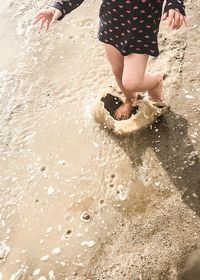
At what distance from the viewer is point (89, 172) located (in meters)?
2.53

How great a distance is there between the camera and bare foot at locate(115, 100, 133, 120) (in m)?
2.72

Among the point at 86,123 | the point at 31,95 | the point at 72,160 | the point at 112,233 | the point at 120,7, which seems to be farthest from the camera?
the point at 31,95

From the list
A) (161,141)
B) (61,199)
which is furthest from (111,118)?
(61,199)

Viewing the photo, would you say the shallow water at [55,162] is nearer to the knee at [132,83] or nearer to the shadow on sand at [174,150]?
the shadow on sand at [174,150]

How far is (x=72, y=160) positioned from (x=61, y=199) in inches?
12.1

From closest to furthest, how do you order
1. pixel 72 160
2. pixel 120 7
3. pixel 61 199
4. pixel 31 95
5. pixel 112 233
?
pixel 120 7 < pixel 112 233 < pixel 61 199 < pixel 72 160 < pixel 31 95

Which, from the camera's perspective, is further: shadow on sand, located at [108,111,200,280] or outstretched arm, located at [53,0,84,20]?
shadow on sand, located at [108,111,200,280]

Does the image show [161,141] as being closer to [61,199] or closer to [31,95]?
[61,199]

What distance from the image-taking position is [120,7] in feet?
6.79

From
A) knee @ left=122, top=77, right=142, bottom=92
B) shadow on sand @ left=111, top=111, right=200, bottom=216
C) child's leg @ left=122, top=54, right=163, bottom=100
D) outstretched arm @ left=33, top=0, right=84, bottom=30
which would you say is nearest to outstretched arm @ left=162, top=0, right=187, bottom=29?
child's leg @ left=122, top=54, right=163, bottom=100

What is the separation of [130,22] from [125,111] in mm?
775

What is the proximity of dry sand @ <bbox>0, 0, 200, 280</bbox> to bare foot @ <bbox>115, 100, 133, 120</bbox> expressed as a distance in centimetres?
16

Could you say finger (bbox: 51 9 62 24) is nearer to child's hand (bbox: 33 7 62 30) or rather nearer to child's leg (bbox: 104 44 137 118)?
child's hand (bbox: 33 7 62 30)

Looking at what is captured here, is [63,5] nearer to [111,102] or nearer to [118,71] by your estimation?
[118,71]
